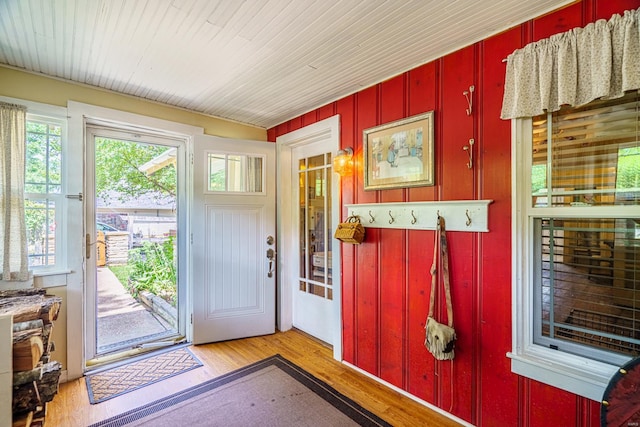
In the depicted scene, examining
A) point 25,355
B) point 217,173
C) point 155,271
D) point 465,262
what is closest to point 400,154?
point 465,262

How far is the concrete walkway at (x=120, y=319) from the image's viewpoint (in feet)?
8.55

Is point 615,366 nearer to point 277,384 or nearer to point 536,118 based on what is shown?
point 536,118

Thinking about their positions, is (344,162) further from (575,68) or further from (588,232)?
(588,232)

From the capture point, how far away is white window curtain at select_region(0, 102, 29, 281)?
193cm

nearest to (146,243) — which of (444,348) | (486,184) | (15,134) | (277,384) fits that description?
(15,134)

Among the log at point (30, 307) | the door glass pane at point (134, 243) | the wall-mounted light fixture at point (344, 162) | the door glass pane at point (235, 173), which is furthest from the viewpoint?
the door glass pane at point (235, 173)

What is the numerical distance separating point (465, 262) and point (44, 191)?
9.87 feet

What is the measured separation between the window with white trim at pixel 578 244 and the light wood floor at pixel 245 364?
79 cm

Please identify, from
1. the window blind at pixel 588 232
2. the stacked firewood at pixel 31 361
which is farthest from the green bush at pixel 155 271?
the window blind at pixel 588 232

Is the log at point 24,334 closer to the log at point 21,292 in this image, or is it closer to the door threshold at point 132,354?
the log at point 21,292

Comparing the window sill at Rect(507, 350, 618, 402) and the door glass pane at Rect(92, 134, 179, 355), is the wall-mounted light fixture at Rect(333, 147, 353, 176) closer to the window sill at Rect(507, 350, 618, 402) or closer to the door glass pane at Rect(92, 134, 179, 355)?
the door glass pane at Rect(92, 134, 179, 355)

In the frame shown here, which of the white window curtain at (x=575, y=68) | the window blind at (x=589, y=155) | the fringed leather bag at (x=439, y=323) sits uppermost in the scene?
the white window curtain at (x=575, y=68)

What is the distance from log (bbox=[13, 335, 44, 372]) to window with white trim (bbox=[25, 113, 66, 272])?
102 centimetres

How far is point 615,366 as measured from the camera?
4.36 feet
